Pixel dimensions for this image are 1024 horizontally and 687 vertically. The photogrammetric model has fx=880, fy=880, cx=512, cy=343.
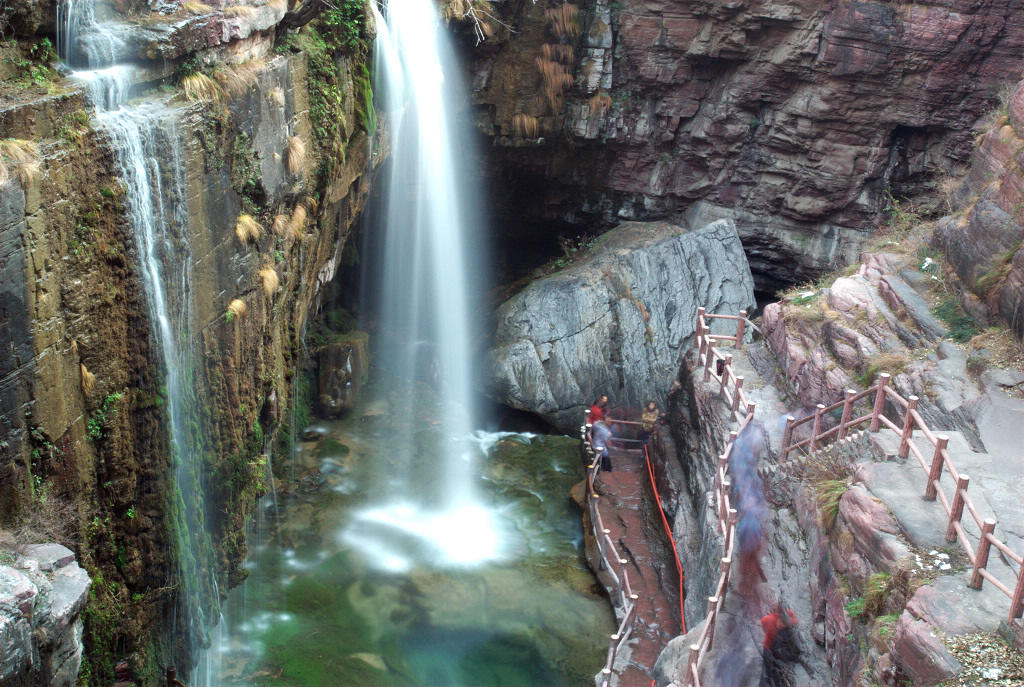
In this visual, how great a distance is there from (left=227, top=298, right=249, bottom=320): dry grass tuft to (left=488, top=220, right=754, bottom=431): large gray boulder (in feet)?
29.7

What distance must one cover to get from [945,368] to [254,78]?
403 inches

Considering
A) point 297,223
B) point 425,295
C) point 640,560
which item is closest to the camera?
A: point 297,223

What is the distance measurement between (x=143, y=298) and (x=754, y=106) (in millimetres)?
16105

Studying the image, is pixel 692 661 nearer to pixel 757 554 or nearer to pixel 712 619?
pixel 712 619

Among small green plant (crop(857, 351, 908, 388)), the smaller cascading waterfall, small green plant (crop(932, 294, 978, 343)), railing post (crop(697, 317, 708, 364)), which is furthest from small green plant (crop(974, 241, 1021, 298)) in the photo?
the smaller cascading waterfall

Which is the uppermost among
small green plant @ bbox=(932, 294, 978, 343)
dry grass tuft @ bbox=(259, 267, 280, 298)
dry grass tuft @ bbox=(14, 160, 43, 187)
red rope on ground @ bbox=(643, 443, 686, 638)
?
dry grass tuft @ bbox=(14, 160, 43, 187)

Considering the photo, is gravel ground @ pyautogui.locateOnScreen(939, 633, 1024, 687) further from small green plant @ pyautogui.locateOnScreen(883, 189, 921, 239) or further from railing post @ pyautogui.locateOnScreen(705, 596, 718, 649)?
small green plant @ pyautogui.locateOnScreen(883, 189, 921, 239)

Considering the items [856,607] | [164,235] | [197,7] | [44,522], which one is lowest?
[856,607]

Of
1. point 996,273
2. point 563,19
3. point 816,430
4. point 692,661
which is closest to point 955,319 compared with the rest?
point 996,273

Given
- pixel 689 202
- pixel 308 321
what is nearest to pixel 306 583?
pixel 308 321

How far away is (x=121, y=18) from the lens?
9977 millimetres

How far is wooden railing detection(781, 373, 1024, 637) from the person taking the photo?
7273 mm

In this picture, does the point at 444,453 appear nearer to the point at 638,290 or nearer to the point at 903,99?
the point at 638,290

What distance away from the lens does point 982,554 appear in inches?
300
